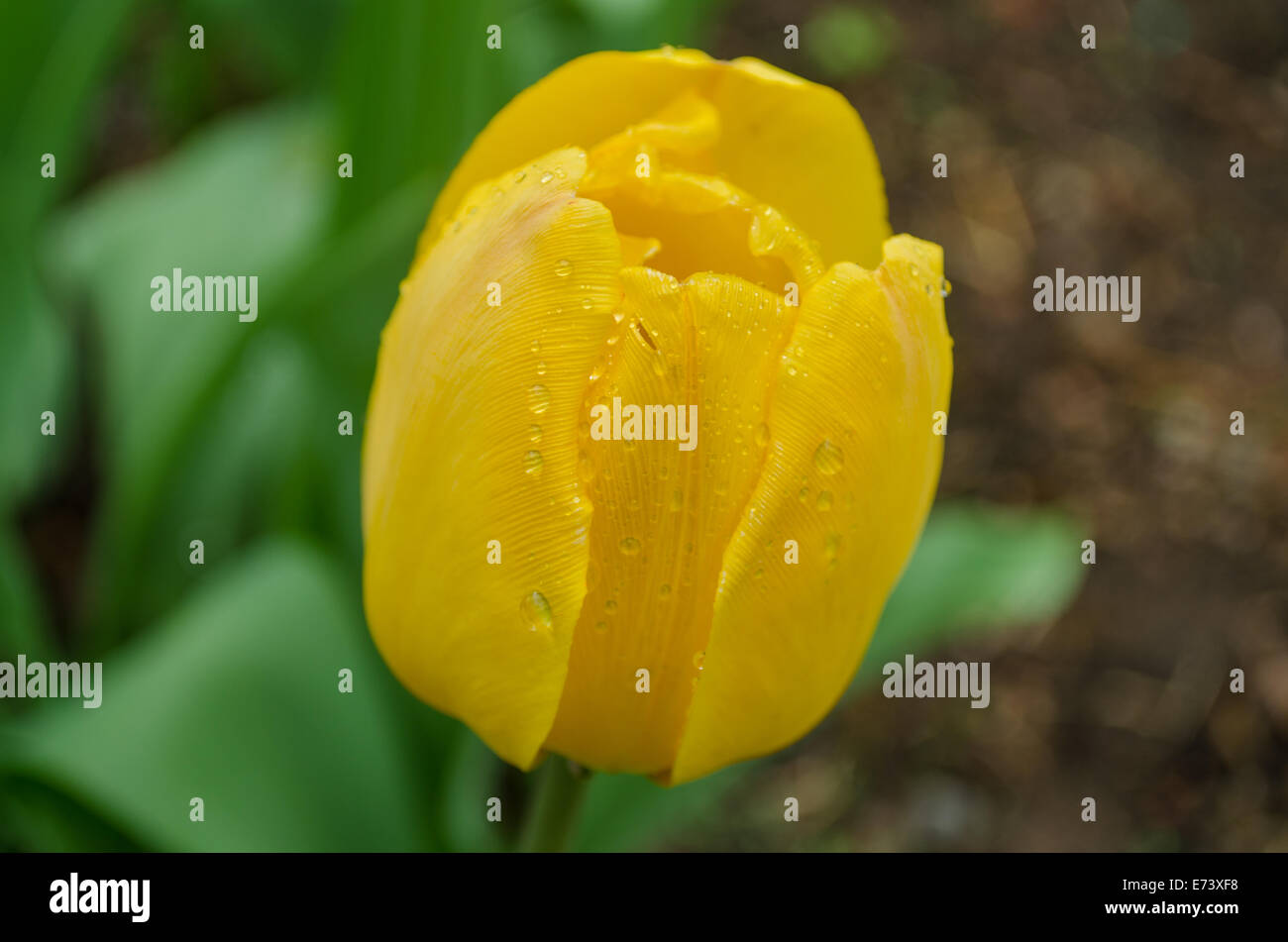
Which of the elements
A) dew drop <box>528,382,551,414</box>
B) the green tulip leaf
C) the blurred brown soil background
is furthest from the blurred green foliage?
dew drop <box>528,382,551,414</box>

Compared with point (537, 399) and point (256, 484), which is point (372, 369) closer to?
point (256, 484)

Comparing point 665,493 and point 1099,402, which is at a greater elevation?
point 1099,402

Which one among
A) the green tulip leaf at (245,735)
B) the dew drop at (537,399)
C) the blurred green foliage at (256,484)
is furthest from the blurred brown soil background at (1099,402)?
the dew drop at (537,399)

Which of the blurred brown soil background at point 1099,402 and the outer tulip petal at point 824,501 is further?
the blurred brown soil background at point 1099,402

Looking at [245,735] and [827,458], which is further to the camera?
[245,735]

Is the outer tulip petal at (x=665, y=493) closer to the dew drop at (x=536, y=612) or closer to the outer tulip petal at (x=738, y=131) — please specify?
the dew drop at (x=536, y=612)

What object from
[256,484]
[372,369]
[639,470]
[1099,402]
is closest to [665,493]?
[639,470]

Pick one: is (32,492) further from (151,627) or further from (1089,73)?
(1089,73)
